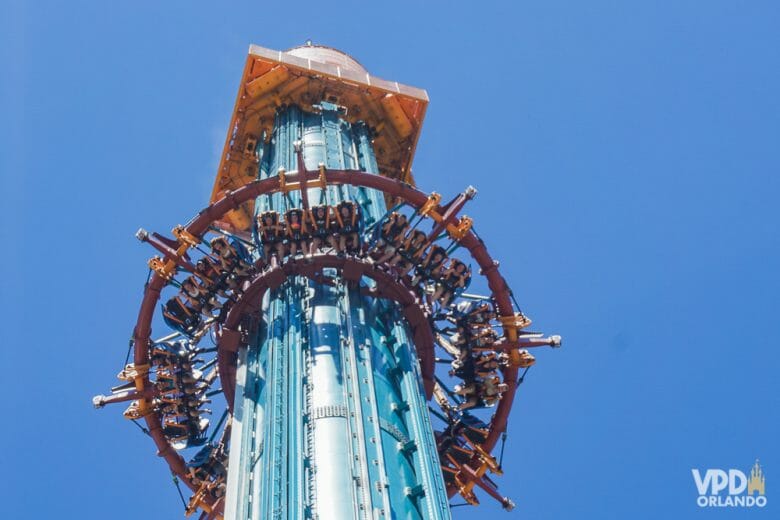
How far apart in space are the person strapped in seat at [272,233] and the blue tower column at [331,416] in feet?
4.07

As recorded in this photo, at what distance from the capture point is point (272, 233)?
105 feet

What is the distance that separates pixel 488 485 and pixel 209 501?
34.4ft

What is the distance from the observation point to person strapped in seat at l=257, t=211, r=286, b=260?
32.0m

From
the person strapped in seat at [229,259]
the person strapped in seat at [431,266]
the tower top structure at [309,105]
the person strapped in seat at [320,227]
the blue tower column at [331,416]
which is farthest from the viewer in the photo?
the tower top structure at [309,105]

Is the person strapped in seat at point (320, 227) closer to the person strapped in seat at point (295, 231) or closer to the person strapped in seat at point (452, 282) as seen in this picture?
the person strapped in seat at point (295, 231)

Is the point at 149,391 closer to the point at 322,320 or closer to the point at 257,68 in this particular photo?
the point at 322,320

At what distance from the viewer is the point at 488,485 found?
3547cm

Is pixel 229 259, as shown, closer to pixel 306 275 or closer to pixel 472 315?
pixel 306 275

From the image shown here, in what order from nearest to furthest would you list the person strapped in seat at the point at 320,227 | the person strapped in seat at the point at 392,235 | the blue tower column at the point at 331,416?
the blue tower column at the point at 331,416 → the person strapped in seat at the point at 320,227 → the person strapped in seat at the point at 392,235

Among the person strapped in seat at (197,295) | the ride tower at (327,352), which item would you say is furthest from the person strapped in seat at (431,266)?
the person strapped in seat at (197,295)

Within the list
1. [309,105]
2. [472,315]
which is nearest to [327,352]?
[472,315]

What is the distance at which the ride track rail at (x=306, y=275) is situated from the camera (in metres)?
32.3

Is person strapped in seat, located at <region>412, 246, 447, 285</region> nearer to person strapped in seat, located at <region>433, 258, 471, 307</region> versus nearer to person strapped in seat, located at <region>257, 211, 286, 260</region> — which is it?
person strapped in seat, located at <region>433, 258, 471, 307</region>

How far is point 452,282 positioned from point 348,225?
13.8 feet
